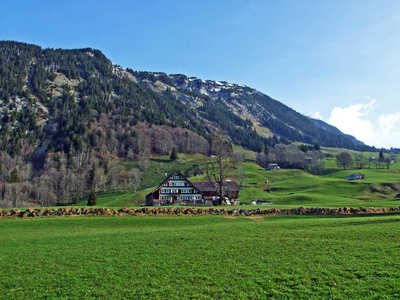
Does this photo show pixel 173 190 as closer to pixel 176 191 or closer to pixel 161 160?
pixel 176 191

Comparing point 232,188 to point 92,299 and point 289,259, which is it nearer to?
point 289,259

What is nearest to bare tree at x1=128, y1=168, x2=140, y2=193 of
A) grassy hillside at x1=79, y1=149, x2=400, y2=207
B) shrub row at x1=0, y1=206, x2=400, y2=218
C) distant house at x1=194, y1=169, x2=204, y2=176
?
grassy hillside at x1=79, y1=149, x2=400, y2=207

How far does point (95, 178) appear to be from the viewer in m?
132

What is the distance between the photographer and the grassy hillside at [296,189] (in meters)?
76.4

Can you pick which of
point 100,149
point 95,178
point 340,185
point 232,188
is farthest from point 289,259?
point 100,149

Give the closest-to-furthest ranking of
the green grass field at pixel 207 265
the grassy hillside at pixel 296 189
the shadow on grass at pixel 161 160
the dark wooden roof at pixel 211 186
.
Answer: the green grass field at pixel 207 265, the grassy hillside at pixel 296 189, the dark wooden roof at pixel 211 186, the shadow on grass at pixel 161 160

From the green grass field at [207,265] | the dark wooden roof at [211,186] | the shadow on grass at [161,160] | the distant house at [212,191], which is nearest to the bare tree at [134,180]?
the shadow on grass at [161,160]

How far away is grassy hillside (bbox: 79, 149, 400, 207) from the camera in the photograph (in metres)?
76.4

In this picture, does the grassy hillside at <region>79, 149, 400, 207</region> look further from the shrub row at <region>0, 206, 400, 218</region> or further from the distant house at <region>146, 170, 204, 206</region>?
the shrub row at <region>0, 206, 400, 218</region>

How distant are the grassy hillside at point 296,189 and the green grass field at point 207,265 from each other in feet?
130

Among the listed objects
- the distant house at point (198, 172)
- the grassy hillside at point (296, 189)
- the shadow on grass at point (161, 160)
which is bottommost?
the grassy hillside at point (296, 189)

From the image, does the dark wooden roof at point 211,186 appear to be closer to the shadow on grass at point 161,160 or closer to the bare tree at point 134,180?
the bare tree at point 134,180

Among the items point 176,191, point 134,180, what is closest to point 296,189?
point 176,191

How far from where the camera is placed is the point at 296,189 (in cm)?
11075
